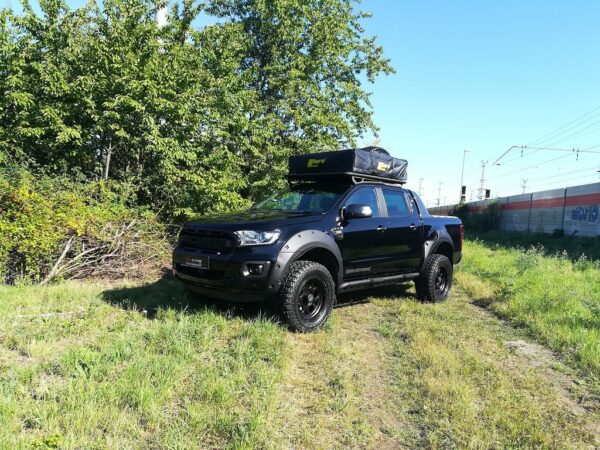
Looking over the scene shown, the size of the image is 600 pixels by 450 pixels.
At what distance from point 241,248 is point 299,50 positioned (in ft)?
43.5

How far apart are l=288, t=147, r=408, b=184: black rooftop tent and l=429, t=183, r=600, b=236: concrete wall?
17518mm

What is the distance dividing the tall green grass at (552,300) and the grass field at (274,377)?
0.14 feet

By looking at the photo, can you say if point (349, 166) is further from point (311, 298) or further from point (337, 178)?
point (311, 298)

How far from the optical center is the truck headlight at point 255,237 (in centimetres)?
507

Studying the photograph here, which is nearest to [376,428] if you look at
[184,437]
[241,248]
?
[184,437]

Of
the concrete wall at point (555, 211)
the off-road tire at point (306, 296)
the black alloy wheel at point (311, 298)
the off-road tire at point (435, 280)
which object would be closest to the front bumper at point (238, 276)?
the off-road tire at point (306, 296)

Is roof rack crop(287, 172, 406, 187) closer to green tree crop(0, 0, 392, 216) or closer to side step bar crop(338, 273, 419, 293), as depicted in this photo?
side step bar crop(338, 273, 419, 293)

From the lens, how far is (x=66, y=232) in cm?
703

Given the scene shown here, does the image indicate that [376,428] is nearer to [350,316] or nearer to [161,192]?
[350,316]

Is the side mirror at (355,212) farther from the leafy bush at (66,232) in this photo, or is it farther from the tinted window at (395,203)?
the leafy bush at (66,232)

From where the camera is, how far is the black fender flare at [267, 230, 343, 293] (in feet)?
16.5

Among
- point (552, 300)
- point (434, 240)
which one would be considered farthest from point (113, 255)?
point (552, 300)

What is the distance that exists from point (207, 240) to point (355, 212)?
182 centimetres

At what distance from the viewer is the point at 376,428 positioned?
11.0ft
